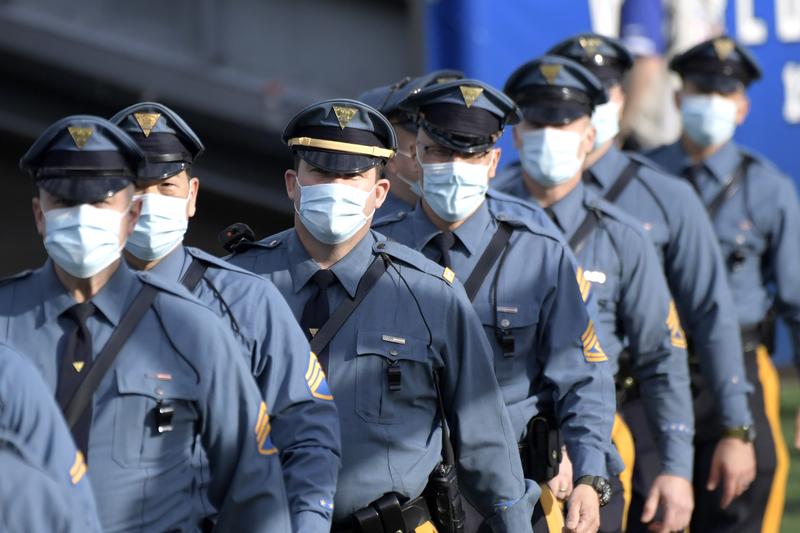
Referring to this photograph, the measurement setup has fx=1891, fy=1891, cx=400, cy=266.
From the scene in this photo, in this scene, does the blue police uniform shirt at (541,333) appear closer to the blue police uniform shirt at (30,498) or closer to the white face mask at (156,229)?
the white face mask at (156,229)

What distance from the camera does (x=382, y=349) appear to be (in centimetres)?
546

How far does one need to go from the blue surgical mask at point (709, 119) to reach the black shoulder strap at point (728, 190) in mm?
171

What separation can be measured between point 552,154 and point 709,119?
2.02 m

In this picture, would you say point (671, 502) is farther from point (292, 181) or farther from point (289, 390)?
point (289, 390)

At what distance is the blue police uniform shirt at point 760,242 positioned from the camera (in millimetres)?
8641

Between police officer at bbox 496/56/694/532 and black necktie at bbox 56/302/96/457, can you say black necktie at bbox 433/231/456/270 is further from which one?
black necktie at bbox 56/302/96/457

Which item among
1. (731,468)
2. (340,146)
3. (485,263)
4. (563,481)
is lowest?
(731,468)

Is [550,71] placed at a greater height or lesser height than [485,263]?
greater

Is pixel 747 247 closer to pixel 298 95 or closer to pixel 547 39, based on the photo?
pixel 547 39

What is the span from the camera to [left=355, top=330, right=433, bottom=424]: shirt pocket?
5.46 m

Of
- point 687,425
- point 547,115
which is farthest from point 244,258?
point 687,425

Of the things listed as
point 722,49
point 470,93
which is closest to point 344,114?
point 470,93

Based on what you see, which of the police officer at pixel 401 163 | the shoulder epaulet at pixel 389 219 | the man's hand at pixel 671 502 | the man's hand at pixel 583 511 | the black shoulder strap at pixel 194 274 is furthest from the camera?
the man's hand at pixel 671 502

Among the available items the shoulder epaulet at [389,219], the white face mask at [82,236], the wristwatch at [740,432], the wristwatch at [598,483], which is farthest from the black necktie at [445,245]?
the wristwatch at [740,432]
